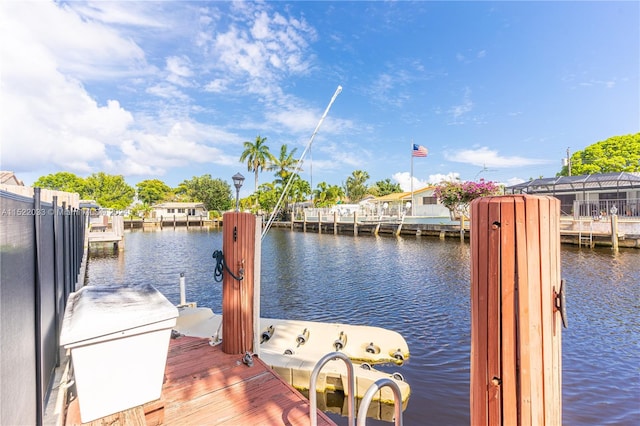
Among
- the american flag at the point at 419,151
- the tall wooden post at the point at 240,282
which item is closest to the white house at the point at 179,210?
the american flag at the point at 419,151

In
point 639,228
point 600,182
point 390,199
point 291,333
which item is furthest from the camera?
point 390,199

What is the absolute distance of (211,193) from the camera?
66.9 meters

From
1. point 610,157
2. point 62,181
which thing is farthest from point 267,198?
point 62,181

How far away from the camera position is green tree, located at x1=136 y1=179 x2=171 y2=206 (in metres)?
70.6

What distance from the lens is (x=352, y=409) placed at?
2.28m

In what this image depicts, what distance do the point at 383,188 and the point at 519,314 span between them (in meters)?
68.5

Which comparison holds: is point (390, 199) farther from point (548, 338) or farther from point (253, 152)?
point (548, 338)

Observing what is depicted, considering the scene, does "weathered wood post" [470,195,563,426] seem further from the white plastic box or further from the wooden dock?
the white plastic box

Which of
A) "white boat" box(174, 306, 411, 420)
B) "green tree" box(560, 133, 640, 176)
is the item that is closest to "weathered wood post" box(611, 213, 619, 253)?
"white boat" box(174, 306, 411, 420)

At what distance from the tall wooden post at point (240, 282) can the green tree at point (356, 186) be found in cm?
5857

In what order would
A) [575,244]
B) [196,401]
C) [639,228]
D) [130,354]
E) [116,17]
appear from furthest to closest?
[575,244] → [639,228] → [116,17] → [196,401] → [130,354]

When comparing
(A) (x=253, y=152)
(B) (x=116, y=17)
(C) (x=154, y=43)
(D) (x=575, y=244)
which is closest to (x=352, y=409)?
(B) (x=116, y=17)

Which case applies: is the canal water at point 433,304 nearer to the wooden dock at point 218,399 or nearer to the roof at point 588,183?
the wooden dock at point 218,399

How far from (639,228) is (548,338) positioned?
915 inches
